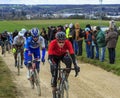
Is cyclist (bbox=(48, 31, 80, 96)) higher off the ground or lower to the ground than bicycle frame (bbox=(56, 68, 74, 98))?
higher

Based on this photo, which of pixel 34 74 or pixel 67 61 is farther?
pixel 34 74

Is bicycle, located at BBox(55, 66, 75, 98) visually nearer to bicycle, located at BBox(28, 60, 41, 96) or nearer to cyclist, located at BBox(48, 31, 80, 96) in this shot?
cyclist, located at BBox(48, 31, 80, 96)

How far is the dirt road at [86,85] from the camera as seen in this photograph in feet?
45.1

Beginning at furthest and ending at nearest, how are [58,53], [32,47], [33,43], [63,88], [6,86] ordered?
[6,86]
[32,47]
[33,43]
[58,53]
[63,88]

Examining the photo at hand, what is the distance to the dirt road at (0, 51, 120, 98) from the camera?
1375 centimetres

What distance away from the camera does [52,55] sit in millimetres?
11617

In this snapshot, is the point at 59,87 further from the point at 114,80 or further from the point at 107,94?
the point at 114,80

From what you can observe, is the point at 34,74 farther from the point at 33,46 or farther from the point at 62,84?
the point at 62,84

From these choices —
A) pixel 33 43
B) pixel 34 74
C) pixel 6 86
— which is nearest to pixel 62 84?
pixel 34 74

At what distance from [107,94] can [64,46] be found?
3063 mm

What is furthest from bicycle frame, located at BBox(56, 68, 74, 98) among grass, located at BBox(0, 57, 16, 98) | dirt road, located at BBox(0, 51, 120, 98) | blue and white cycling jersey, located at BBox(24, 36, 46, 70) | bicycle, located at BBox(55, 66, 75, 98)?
blue and white cycling jersey, located at BBox(24, 36, 46, 70)

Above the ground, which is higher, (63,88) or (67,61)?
(67,61)

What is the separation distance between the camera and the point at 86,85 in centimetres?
1556

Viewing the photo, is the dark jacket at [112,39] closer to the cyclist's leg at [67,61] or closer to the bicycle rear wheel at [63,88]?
the bicycle rear wheel at [63,88]
